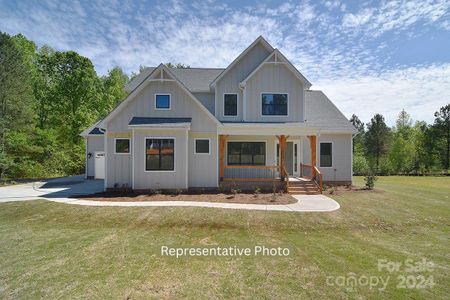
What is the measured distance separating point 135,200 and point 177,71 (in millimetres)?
12324

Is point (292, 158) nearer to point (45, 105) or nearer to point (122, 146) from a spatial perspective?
point (122, 146)

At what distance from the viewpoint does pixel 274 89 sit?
54.0 feet

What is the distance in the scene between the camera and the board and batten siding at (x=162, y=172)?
44.3 ft

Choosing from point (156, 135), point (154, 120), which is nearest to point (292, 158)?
point (156, 135)

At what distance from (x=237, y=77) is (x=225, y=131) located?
15.1 feet

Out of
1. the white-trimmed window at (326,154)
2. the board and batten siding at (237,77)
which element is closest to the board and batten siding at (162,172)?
the board and batten siding at (237,77)

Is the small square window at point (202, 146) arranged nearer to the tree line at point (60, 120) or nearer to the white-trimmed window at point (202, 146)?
the white-trimmed window at point (202, 146)

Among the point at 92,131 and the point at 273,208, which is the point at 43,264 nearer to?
the point at 273,208

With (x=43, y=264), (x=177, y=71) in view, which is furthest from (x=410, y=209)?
(x=177, y=71)

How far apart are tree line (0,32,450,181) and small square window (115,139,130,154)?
1290 centimetres

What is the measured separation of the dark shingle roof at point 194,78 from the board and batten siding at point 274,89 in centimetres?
358

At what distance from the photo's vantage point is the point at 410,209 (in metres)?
10.8

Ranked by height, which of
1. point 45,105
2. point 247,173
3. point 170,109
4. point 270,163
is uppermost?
point 45,105

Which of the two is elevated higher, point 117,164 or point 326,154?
point 326,154
